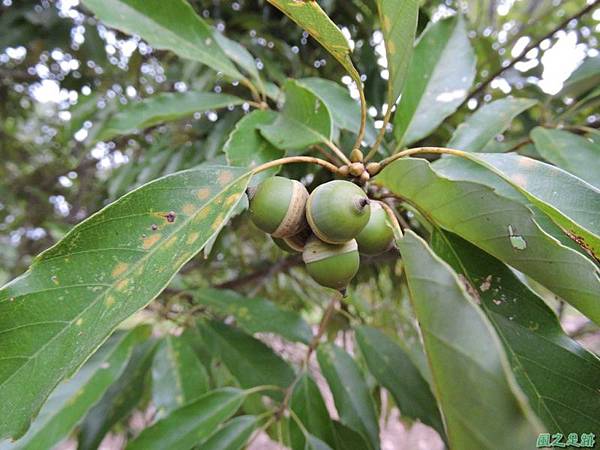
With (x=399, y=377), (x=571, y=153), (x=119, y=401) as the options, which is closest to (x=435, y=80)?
(x=571, y=153)

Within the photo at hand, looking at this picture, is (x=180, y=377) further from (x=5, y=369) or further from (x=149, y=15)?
(x=149, y=15)

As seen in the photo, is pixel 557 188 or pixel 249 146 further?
pixel 249 146

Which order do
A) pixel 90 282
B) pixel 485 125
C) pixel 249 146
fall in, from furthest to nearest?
pixel 485 125, pixel 249 146, pixel 90 282

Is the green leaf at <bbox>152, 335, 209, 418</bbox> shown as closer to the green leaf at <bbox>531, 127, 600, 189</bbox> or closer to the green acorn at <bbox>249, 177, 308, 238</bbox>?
the green acorn at <bbox>249, 177, 308, 238</bbox>

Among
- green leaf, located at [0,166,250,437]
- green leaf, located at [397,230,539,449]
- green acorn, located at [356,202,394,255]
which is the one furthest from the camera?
green acorn, located at [356,202,394,255]

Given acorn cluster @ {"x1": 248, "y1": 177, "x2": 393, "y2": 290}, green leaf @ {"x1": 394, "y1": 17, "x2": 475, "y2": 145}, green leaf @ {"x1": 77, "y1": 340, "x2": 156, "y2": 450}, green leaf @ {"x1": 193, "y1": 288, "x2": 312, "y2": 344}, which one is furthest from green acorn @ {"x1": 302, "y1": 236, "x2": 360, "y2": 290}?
green leaf @ {"x1": 77, "y1": 340, "x2": 156, "y2": 450}

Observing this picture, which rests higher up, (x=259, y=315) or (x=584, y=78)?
(x=584, y=78)

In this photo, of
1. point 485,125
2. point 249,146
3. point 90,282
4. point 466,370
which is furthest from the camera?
point 485,125

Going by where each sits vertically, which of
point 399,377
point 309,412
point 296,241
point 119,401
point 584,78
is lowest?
point 119,401

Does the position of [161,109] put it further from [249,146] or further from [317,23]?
[317,23]
